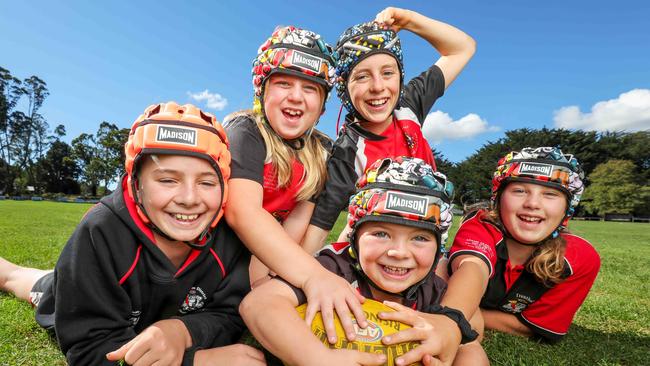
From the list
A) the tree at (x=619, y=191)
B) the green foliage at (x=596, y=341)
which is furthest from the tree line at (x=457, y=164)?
the green foliage at (x=596, y=341)

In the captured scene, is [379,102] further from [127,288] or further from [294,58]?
[127,288]

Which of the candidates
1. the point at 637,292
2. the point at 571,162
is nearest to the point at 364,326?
the point at 571,162

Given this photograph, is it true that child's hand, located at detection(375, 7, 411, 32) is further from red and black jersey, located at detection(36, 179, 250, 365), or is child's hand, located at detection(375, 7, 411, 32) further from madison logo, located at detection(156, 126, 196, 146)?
red and black jersey, located at detection(36, 179, 250, 365)

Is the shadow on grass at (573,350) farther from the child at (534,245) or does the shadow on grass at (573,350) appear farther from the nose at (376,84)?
Result: the nose at (376,84)

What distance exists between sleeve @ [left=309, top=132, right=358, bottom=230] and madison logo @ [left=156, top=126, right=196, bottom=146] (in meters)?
1.58

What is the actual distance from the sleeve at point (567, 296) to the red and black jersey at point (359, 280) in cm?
135

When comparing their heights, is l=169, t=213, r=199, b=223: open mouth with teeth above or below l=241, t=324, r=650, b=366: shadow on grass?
above

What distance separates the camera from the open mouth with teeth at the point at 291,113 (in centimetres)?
367

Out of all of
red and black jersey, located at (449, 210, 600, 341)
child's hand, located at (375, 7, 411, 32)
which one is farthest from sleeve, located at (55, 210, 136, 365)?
child's hand, located at (375, 7, 411, 32)

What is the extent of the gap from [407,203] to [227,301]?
4.97ft

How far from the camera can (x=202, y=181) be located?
110 inches

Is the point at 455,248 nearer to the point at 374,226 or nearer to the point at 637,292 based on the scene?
the point at 374,226

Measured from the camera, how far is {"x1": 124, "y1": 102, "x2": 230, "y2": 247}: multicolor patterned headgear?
2.65 meters

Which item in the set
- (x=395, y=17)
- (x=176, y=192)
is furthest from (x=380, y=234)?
(x=395, y=17)
